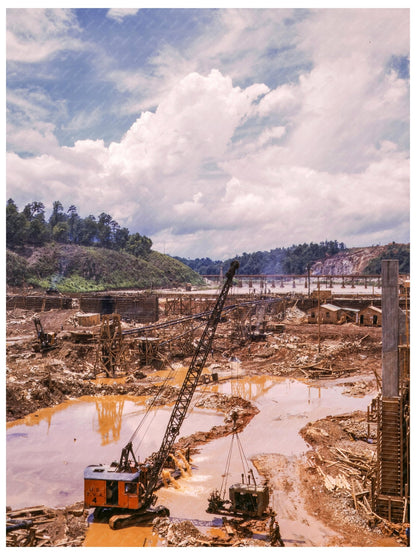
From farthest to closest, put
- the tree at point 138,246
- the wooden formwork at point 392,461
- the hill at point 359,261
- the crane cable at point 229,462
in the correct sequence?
the tree at point 138,246 < the hill at point 359,261 < the crane cable at point 229,462 < the wooden formwork at point 392,461

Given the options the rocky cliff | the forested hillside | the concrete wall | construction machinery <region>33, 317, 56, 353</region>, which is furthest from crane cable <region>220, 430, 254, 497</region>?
the forested hillside

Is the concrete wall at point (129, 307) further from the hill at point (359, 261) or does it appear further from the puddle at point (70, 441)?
the hill at point (359, 261)

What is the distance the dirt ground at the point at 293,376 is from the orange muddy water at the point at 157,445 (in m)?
0.78

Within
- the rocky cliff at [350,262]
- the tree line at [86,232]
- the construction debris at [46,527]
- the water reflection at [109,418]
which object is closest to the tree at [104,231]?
the tree line at [86,232]

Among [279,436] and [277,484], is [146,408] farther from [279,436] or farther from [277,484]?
[277,484]

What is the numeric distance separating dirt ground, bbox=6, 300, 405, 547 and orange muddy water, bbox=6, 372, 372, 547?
0.78 m

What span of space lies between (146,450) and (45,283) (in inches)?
2987

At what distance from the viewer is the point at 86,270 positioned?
10762 centimetres

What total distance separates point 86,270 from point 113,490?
317ft

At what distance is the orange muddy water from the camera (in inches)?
610

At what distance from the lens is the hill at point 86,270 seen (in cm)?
9162

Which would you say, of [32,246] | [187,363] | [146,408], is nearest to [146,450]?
[146,408]

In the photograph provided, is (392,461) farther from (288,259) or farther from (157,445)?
(288,259)

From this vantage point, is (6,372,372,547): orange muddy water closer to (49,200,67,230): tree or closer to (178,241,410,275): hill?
(178,241,410,275): hill
